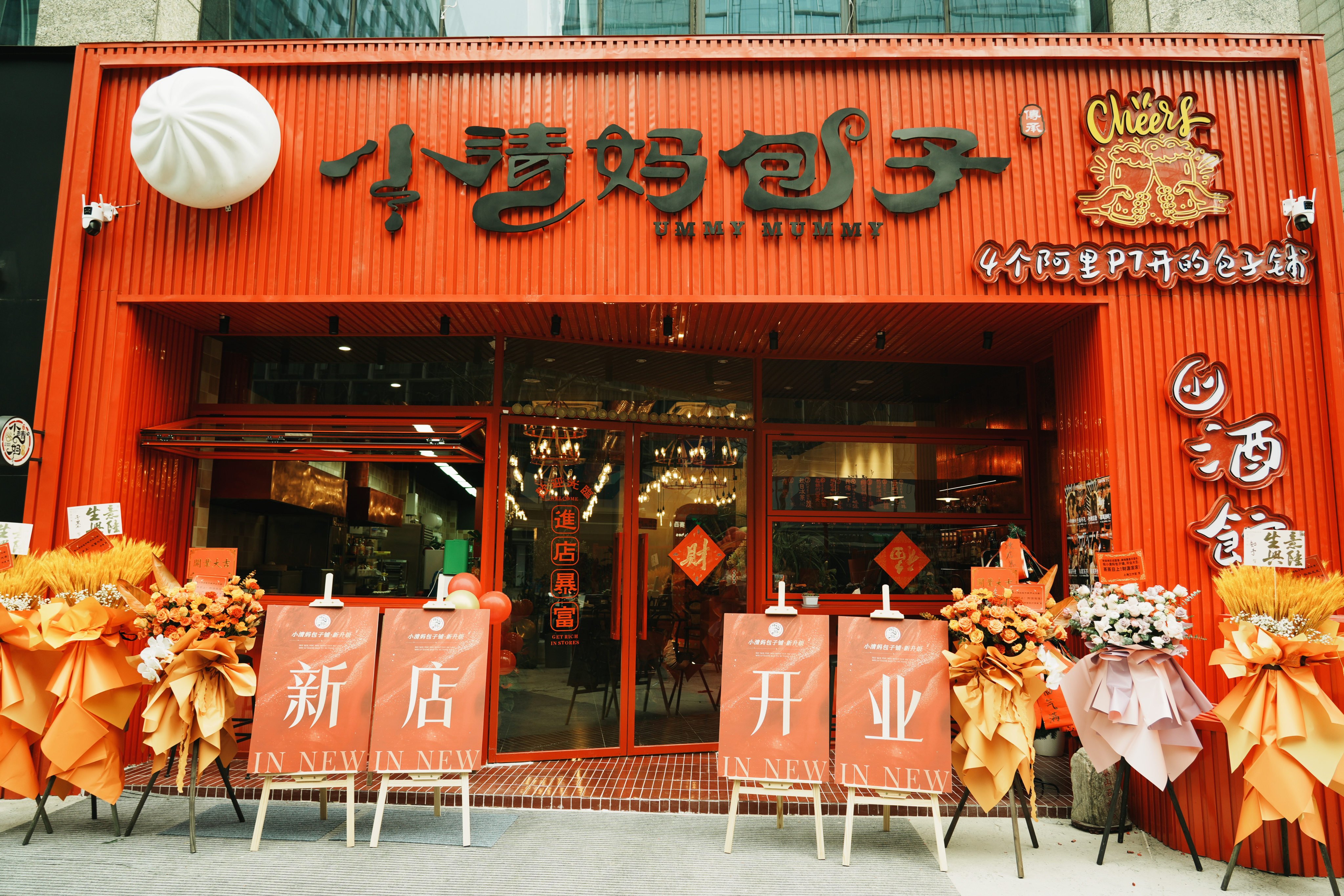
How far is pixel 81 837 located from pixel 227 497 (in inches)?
111

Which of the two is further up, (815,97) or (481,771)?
(815,97)

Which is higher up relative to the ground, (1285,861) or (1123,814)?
(1123,814)

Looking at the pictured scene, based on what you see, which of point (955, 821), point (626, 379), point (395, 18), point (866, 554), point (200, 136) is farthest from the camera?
point (866, 554)

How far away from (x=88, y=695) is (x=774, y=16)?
22.4ft

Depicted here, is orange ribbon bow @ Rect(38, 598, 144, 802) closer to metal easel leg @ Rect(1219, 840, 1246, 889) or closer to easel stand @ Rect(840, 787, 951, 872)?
easel stand @ Rect(840, 787, 951, 872)

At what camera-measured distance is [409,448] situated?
5.98 meters

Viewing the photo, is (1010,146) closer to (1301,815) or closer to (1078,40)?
(1078,40)

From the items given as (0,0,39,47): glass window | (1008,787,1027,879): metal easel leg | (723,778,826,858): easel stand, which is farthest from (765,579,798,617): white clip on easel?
(0,0,39,47): glass window

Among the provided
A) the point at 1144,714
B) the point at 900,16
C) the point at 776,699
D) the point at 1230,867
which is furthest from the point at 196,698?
the point at 900,16

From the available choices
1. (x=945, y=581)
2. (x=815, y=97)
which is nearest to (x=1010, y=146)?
(x=815, y=97)

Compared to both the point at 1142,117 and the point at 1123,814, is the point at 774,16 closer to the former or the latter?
the point at 1142,117

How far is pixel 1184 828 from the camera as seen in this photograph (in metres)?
4.42

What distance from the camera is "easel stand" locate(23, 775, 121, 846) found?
4570 mm

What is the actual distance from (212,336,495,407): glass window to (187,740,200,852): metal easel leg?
2.95 meters
